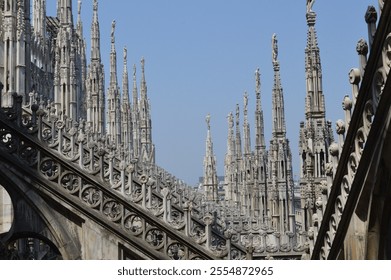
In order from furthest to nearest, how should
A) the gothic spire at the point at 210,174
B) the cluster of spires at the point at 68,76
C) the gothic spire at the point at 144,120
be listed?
the gothic spire at the point at 144,120
the gothic spire at the point at 210,174
the cluster of spires at the point at 68,76

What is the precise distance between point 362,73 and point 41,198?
6641 mm

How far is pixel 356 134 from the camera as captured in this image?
8805 mm

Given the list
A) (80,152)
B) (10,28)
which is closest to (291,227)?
(10,28)

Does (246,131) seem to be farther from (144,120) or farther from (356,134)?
(356,134)

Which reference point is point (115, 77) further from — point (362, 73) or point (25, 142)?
point (362, 73)

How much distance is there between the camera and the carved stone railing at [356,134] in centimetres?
782

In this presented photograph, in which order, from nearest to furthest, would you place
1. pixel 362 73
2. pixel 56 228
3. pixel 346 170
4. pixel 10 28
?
pixel 362 73
pixel 346 170
pixel 56 228
pixel 10 28

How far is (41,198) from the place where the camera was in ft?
45.0

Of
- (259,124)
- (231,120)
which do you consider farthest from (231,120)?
(259,124)

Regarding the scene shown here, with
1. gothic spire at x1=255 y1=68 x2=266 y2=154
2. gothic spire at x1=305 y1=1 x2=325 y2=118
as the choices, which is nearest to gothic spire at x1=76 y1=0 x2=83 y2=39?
gothic spire at x1=255 y1=68 x2=266 y2=154

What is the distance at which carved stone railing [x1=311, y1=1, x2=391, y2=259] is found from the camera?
25.7 ft

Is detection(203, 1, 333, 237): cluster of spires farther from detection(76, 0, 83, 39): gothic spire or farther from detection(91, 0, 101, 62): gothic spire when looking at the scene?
detection(76, 0, 83, 39): gothic spire

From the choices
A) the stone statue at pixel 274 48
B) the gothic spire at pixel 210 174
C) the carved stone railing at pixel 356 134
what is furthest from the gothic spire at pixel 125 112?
the carved stone railing at pixel 356 134

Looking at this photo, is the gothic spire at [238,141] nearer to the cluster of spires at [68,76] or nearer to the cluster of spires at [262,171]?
the cluster of spires at [262,171]
